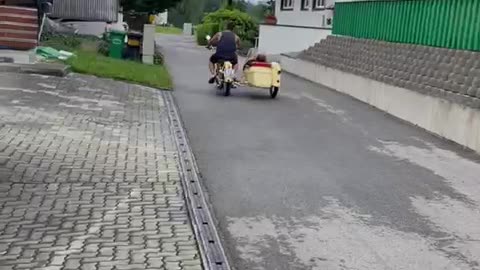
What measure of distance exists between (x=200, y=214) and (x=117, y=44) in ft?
60.6

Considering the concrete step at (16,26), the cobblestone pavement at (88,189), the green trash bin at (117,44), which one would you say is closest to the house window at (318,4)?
the green trash bin at (117,44)

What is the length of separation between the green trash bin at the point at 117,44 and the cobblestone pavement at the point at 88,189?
11415 millimetres

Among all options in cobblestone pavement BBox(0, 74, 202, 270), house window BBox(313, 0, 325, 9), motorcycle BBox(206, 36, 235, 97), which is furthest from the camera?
house window BBox(313, 0, 325, 9)

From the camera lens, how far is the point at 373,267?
5.37 meters

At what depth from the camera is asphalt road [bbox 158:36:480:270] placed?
5727 mm

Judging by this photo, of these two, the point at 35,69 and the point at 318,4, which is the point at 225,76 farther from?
the point at 318,4

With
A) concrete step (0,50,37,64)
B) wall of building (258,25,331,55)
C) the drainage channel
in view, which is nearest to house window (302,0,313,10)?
wall of building (258,25,331,55)

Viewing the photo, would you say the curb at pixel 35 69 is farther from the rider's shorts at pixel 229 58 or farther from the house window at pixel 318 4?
the house window at pixel 318 4

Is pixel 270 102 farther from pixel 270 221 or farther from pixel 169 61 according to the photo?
pixel 169 61

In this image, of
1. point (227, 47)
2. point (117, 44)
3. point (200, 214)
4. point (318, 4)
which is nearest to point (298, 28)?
point (318, 4)

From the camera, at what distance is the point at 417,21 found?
53.1 ft

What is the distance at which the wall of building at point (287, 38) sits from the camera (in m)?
26.1

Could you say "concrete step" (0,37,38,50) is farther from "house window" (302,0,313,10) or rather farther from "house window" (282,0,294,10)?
"house window" (282,0,294,10)

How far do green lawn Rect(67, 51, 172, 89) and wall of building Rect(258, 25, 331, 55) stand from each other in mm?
6925
